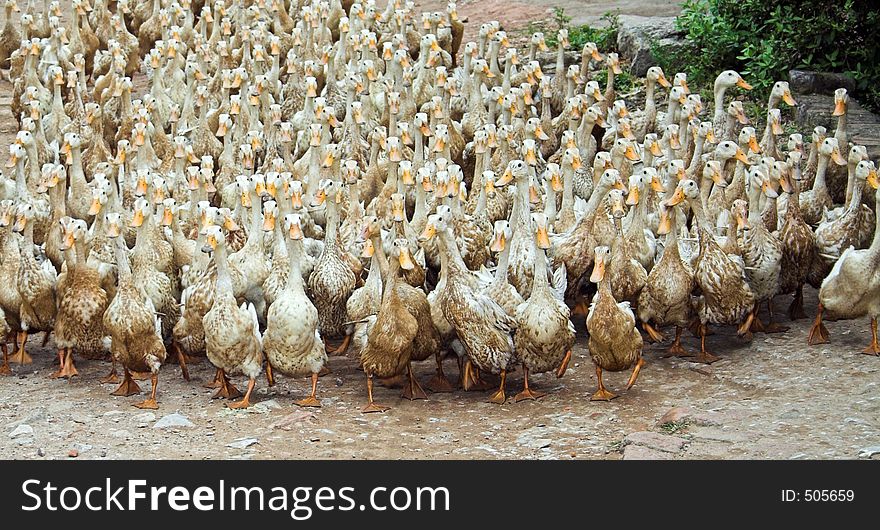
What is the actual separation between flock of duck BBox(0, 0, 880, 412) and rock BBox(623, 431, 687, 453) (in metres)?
0.90

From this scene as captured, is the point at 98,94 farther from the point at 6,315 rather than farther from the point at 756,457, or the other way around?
the point at 756,457

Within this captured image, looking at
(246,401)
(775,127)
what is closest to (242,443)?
(246,401)

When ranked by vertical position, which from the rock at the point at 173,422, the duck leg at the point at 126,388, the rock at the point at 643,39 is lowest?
the rock at the point at 173,422

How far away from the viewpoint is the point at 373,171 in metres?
10.5

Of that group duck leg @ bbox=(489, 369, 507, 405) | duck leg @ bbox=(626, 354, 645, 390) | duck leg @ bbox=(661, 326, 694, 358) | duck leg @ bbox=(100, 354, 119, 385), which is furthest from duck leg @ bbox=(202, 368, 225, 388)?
duck leg @ bbox=(661, 326, 694, 358)

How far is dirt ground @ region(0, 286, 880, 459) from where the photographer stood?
7211 millimetres

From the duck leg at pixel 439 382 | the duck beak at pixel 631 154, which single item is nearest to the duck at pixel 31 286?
the duck leg at pixel 439 382

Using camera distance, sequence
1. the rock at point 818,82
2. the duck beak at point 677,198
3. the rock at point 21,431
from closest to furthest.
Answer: the rock at point 21,431 → the duck beak at point 677,198 → the rock at point 818,82

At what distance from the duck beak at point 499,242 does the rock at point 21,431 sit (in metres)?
→ 3.11

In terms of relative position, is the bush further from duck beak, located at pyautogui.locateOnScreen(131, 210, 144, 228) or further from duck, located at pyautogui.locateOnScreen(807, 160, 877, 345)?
duck beak, located at pyautogui.locateOnScreen(131, 210, 144, 228)

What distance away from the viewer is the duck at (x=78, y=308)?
27.9ft

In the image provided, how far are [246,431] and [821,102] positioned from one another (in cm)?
742

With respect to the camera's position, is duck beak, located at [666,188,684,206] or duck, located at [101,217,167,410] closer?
duck, located at [101,217,167,410]

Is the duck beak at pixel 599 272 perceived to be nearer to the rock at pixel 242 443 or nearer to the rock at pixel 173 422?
the rock at pixel 242 443
